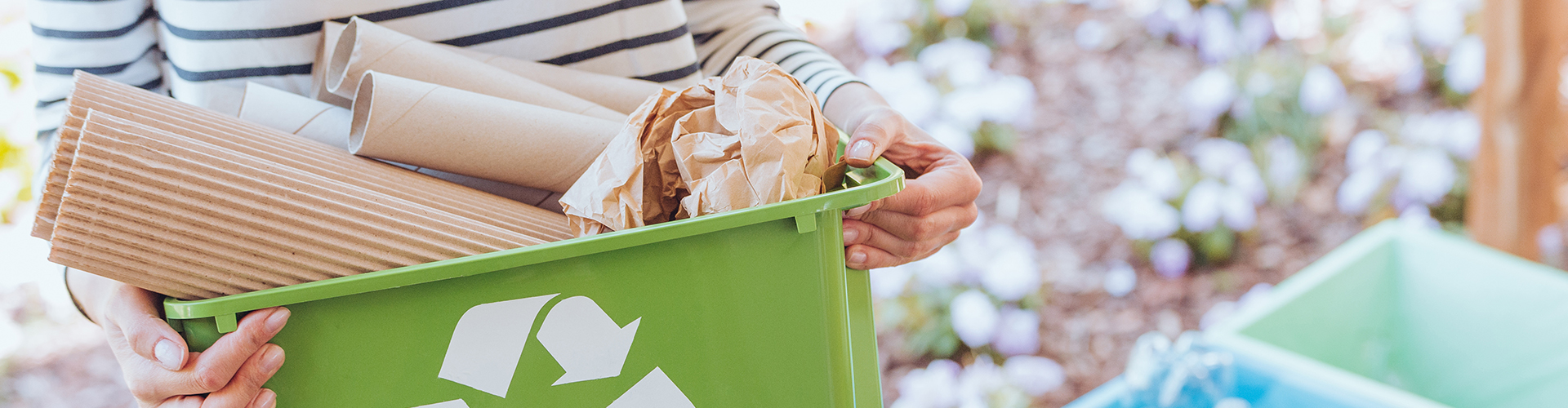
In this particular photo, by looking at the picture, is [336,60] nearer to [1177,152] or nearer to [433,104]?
[433,104]

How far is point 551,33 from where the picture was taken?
0.86 m

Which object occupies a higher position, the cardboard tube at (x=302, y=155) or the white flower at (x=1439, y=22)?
the cardboard tube at (x=302, y=155)

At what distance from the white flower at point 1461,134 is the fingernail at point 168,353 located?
9.64 feet

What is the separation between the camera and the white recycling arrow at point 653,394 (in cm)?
57

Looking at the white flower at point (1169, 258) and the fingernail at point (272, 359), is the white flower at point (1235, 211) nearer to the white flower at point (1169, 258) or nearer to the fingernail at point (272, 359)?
the white flower at point (1169, 258)

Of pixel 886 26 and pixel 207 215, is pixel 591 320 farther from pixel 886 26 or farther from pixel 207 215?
pixel 886 26

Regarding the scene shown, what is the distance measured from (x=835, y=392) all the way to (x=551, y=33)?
452 mm

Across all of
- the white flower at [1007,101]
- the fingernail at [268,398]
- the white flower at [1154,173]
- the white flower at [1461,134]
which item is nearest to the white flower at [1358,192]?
the white flower at [1461,134]

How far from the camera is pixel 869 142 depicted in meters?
0.63

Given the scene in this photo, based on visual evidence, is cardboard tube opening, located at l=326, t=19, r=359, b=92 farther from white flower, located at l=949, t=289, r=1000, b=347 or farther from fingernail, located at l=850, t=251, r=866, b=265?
white flower, located at l=949, t=289, r=1000, b=347

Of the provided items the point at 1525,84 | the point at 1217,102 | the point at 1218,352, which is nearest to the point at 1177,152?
the point at 1217,102

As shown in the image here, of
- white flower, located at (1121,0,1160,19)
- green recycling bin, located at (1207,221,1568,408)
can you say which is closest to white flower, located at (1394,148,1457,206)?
white flower, located at (1121,0,1160,19)

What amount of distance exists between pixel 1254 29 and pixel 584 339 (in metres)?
2.50

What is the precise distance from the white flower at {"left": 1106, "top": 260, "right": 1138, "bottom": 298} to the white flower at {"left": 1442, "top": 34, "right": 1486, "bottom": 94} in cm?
119
